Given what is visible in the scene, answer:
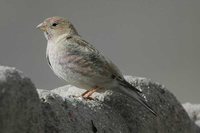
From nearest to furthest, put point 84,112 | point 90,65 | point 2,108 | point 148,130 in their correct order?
point 2,108 → point 84,112 → point 148,130 → point 90,65

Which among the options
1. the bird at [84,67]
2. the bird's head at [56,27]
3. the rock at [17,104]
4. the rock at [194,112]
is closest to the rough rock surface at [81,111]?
the rock at [17,104]

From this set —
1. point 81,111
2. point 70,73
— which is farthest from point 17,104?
point 70,73

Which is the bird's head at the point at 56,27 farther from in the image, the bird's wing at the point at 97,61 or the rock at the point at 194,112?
the rock at the point at 194,112

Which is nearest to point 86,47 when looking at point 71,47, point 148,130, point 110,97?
point 71,47

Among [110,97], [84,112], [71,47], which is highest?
[71,47]

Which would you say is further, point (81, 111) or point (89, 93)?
point (89, 93)

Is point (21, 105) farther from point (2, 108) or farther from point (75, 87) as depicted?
point (75, 87)

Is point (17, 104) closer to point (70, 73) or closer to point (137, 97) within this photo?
point (137, 97)
